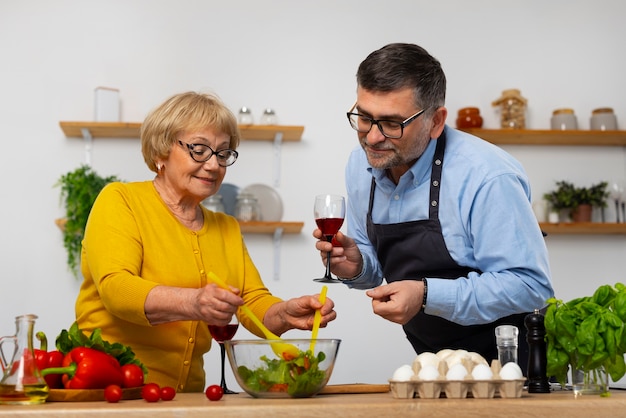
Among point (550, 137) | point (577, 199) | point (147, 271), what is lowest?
point (147, 271)

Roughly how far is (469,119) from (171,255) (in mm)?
2804

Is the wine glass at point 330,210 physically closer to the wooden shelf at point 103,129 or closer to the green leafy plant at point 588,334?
the green leafy plant at point 588,334

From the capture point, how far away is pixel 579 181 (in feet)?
16.4

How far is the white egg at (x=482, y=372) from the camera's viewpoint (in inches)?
66.1

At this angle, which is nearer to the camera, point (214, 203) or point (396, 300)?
point (396, 300)

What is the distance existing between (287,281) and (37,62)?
1.89 meters

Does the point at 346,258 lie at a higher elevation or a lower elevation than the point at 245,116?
lower

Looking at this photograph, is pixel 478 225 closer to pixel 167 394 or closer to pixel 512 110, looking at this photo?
pixel 167 394

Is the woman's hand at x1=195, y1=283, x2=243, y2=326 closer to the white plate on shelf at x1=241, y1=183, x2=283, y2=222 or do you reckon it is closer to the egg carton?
the egg carton

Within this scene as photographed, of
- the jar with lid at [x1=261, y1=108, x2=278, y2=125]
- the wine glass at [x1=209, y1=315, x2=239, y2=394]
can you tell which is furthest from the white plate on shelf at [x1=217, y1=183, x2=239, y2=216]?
A: the wine glass at [x1=209, y1=315, x2=239, y2=394]

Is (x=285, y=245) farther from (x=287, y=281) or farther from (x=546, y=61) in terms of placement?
(x=546, y=61)

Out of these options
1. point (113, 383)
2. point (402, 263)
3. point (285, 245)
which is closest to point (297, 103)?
point (285, 245)

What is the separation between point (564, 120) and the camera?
4871 millimetres

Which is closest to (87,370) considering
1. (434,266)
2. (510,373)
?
(510,373)
